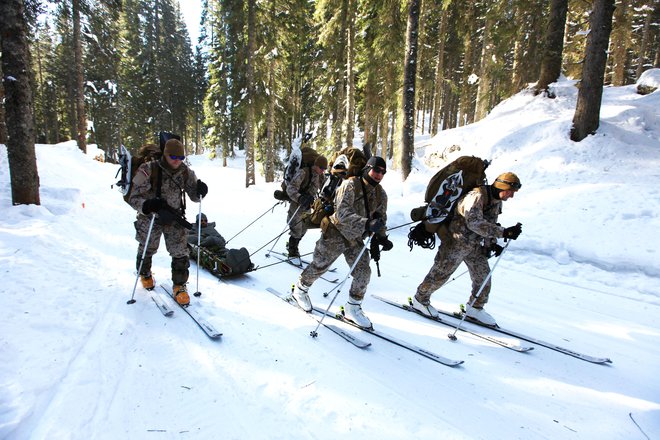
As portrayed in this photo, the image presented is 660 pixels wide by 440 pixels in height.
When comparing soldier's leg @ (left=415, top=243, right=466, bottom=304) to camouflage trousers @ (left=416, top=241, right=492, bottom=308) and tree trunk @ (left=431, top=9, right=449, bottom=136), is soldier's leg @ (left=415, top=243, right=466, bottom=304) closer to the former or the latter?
camouflage trousers @ (left=416, top=241, right=492, bottom=308)

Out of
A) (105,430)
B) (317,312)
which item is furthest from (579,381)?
(105,430)

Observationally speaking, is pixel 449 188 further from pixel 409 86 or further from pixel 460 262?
pixel 409 86

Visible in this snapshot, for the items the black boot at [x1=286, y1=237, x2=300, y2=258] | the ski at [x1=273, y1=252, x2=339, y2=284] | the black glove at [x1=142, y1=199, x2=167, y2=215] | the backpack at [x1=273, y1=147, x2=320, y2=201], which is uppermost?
the backpack at [x1=273, y1=147, x2=320, y2=201]

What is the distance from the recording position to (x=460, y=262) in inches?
186

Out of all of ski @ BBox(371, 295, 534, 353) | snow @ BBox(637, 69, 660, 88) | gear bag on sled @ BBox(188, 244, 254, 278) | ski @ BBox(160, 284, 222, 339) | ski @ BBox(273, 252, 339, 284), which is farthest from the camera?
snow @ BBox(637, 69, 660, 88)

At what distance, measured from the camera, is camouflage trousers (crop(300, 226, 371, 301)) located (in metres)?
4.46

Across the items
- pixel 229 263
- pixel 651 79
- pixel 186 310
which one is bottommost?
pixel 186 310

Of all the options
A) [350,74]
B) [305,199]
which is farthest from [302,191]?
[350,74]

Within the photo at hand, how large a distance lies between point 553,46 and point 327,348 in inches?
599

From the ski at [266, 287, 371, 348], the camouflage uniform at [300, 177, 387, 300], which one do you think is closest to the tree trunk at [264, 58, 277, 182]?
the ski at [266, 287, 371, 348]

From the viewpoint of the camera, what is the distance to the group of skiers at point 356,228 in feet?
13.9

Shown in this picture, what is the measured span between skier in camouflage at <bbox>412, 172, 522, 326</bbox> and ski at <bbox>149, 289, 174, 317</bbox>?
347 centimetres

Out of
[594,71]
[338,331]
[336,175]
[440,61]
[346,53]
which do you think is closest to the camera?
[338,331]

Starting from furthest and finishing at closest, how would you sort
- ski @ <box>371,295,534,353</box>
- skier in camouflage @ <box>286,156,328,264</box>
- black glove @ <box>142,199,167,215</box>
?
skier in camouflage @ <box>286,156,328,264</box> < black glove @ <box>142,199,167,215</box> < ski @ <box>371,295,534,353</box>
